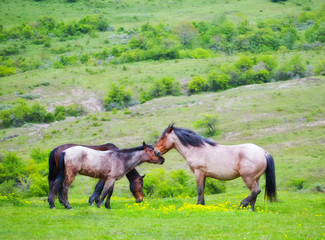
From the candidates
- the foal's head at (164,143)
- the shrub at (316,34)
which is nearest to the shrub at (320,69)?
the shrub at (316,34)

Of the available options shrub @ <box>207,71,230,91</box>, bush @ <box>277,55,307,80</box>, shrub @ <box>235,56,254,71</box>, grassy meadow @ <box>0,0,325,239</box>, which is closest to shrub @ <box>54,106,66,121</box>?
grassy meadow @ <box>0,0,325,239</box>

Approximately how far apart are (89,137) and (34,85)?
3493cm

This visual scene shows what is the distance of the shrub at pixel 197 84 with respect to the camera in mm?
88500

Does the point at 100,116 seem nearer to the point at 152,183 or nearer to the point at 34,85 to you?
the point at 34,85

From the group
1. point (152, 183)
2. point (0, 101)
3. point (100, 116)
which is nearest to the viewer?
point (152, 183)

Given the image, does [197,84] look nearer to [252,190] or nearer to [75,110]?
[75,110]

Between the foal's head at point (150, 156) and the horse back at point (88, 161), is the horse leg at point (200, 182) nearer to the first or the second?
the foal's head at point (150, 156)

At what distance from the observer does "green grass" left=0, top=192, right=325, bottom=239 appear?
11.8 metres

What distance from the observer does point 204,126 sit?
62250 millimetres

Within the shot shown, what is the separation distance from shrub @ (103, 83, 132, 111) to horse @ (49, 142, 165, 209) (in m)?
67.6

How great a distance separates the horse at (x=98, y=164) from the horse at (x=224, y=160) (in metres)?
0.93

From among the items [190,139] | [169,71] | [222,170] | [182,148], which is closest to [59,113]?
[169,71]

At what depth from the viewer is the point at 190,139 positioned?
17.1 meters

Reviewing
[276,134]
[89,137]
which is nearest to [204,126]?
[276,134]
